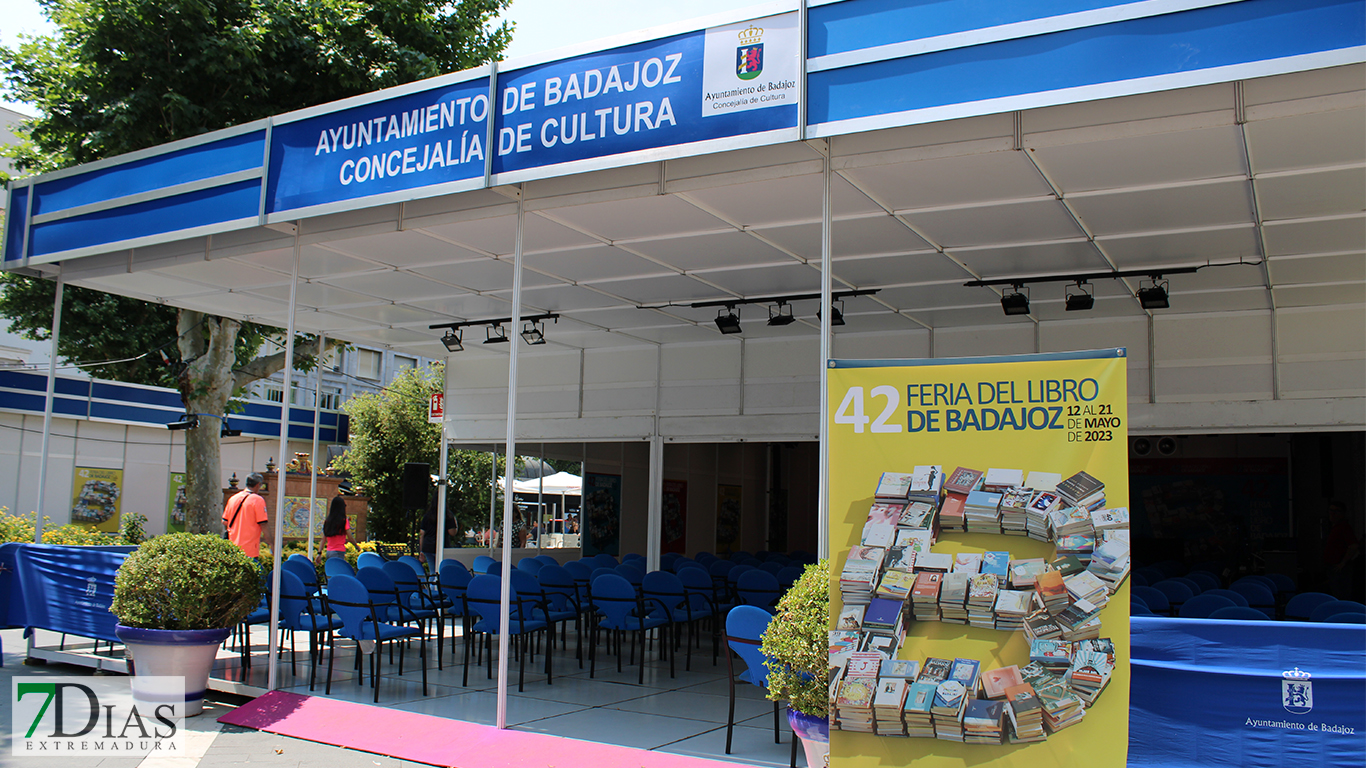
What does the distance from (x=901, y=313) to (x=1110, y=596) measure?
6348mm

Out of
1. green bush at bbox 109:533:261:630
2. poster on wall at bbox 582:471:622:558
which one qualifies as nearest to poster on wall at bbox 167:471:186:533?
poster on wall at bbox 582:471:622:558

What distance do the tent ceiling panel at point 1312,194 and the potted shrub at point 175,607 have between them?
7.77m

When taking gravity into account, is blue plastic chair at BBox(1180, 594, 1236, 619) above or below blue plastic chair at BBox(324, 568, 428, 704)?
above

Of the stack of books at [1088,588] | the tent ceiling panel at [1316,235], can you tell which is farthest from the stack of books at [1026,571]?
the tent ceiling panel at [1316,235]

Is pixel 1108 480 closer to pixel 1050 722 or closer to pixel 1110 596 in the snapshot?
pixel 1110 596

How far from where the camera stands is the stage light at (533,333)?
1059 centimetres

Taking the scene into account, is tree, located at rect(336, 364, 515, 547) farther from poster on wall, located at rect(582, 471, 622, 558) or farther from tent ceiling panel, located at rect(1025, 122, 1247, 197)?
tent ceiling panel, located at rect(1025, 122, 1247, 197)

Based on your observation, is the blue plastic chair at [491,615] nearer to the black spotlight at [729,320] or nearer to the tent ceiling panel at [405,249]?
the tent ceiling panel at [405,249]

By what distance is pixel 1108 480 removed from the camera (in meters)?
3.77

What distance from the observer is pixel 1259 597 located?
794 centimetres

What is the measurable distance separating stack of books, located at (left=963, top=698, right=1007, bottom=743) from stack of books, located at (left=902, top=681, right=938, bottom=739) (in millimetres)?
145

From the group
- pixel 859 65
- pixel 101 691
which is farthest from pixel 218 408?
pixel 859 65

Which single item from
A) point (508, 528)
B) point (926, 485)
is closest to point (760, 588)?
point (508, 528)

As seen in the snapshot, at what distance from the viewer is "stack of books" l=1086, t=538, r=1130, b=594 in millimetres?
3709
